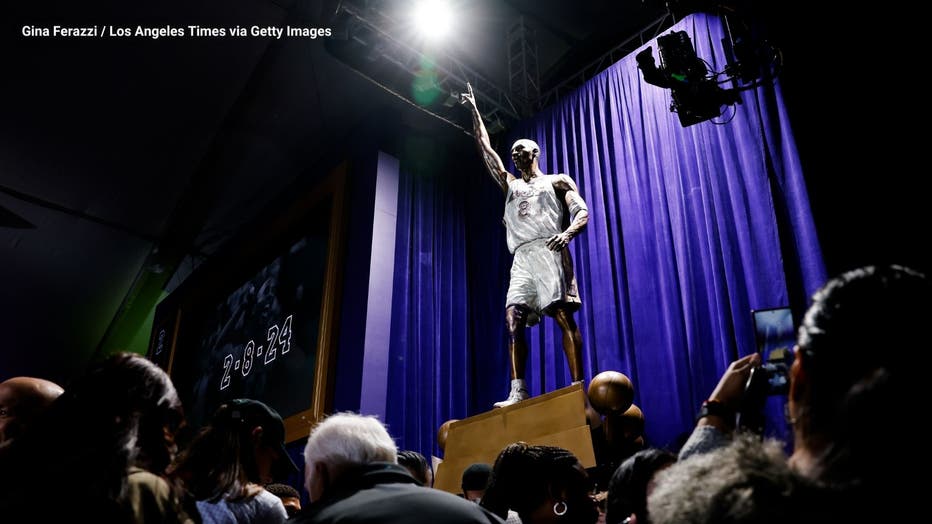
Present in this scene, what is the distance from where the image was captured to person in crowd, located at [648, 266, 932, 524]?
2.65ft

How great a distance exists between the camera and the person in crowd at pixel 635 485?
1.69 meters

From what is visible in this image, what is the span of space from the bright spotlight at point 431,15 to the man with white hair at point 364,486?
549 cm

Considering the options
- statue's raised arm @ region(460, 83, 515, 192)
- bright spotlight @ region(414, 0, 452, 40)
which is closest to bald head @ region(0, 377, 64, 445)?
statue's raised arm @ region(460, 83, 515, 192)

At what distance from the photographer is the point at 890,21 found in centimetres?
490

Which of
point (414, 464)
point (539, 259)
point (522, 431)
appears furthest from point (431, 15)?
point (414, 464)

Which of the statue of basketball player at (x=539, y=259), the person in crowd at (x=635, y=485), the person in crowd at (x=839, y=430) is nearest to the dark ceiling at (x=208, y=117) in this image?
the statue of basketball player at (x=539, y=259)

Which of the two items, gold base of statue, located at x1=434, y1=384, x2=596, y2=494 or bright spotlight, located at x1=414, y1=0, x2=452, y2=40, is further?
bright spotlight, located at x1=414, y1=0, x2=452, y2=40

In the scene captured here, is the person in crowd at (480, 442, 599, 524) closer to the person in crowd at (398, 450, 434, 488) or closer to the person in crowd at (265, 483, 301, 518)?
the person in crowd at (398, 450, 434, 488)

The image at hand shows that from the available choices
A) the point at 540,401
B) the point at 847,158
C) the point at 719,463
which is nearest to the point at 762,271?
the point at 847,158

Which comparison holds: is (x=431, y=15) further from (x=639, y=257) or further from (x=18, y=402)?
(x=18, y=402)

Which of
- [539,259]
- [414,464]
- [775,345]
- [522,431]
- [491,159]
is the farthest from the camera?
[491,159]

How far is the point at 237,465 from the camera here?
2154 millimetres

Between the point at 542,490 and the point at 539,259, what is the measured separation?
3109 mm

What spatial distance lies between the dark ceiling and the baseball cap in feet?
12.3
